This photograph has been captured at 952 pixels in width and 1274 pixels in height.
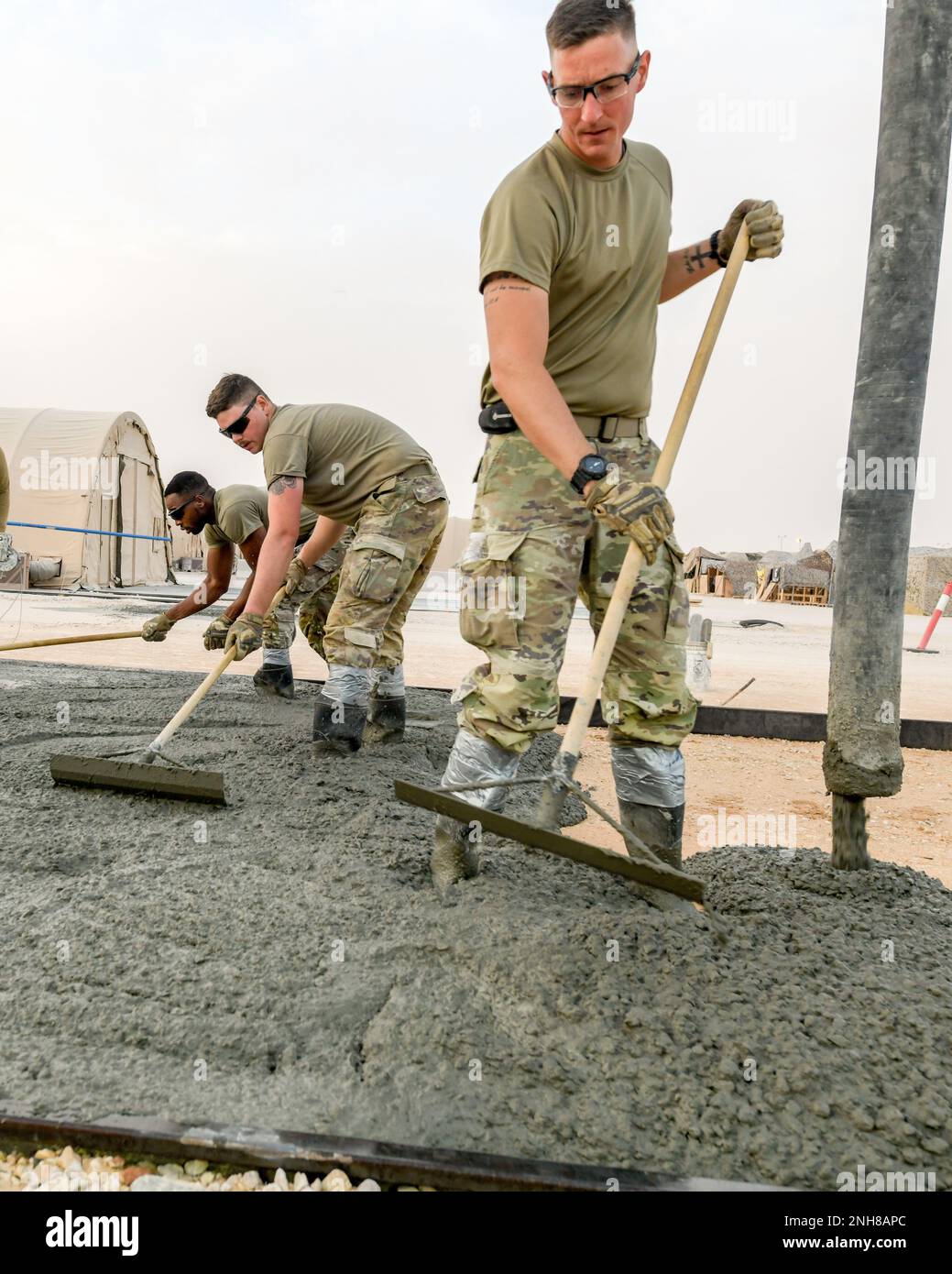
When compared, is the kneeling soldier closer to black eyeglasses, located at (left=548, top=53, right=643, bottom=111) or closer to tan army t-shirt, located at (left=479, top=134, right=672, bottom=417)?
tan army t-shirt, located at (left=479, top=134, right=672, bottom=417)

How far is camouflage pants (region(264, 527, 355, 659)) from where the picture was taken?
13.3ft

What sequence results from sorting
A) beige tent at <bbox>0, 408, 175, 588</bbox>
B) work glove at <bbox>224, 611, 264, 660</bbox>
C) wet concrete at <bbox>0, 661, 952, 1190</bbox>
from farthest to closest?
1. beige tent at <bbox>0, 408, 175, 588</bbox>
2. work glove at <bbox>224, 611, 264, 660</bbox>
3. wet concrete at <bbox>0, 661, 952, 1190</bbox>

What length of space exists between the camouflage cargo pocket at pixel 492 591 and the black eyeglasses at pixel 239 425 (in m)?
1.73

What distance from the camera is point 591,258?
1789 millimetres

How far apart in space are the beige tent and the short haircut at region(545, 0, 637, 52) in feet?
39.0

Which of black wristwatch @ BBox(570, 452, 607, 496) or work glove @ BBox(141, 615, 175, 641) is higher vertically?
black wristwatch @ BBox(570, 452, 607, 496)

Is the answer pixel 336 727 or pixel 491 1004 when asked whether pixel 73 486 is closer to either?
pixel 336 727

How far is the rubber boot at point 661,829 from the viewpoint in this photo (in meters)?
1.91

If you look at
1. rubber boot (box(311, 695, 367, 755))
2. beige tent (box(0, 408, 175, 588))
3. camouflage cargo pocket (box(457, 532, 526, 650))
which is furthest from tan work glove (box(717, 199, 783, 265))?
beige tent (box(0, 408, 175, 588))

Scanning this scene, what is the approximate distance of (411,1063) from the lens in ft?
4.24

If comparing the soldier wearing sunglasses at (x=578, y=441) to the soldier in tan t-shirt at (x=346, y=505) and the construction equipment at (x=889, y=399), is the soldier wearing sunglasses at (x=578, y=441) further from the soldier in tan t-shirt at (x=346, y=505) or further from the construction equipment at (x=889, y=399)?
the soldier in tan t-shirt at (x=346, y=505)

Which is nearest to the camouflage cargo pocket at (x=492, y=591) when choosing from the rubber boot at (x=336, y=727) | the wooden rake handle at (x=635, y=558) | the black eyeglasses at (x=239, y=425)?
the wooden rake handle at (x=635, y=558)

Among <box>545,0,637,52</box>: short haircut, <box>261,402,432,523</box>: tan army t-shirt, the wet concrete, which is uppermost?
<box>545,0,637,52</box>: short haircut
